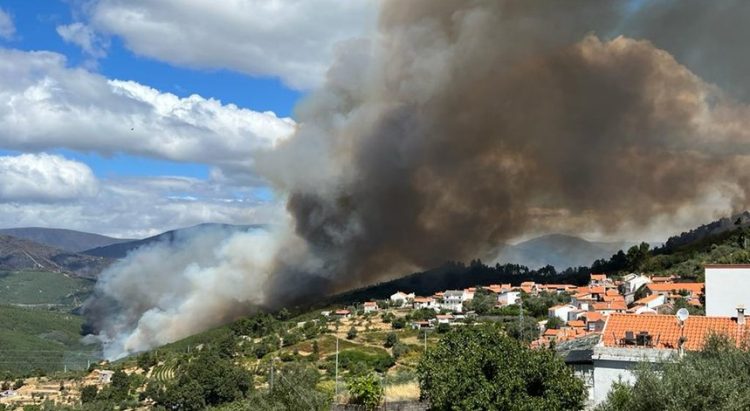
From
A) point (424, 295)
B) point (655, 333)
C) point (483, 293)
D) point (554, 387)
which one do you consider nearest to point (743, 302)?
point (655, 333)

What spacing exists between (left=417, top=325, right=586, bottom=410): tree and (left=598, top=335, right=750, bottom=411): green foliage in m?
2.95

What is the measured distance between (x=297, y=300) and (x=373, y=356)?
1641 inches

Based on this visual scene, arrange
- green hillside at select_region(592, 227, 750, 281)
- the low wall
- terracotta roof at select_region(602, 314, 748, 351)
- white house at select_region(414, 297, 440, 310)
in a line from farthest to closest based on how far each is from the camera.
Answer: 1. white house at select_region(414, 297, 440, 310)
2. green hillside at select_region(592, 227, 750, 281)
3. the low wall
4. terracotta roof at select_region(602, 314, 748, 351)

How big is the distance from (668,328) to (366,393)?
10.4 m

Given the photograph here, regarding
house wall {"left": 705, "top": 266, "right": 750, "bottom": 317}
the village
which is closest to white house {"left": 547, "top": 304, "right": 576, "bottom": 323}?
the village

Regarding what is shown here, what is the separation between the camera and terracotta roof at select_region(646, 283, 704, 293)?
5722 centimetres

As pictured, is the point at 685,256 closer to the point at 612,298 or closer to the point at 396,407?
the point at 612,298

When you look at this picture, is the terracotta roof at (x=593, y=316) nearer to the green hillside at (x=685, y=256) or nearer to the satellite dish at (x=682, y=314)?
the green hillside at (x=685, y=256)

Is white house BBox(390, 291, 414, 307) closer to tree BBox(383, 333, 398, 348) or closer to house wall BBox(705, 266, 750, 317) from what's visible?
tree BBox(383, 333, 398, 348)

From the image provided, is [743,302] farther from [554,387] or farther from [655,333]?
[554,387]

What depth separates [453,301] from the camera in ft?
249

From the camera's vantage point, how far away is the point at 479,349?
2158cm

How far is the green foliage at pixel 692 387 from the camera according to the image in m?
13.7

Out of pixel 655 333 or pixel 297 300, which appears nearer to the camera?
pixel 655 333
